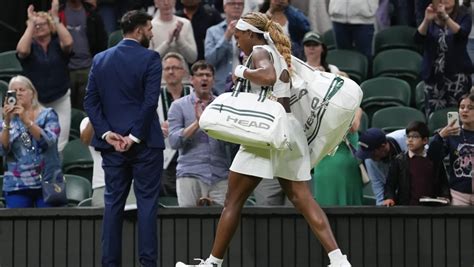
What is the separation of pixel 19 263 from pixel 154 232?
1215 mm

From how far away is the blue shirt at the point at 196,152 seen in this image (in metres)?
12.3

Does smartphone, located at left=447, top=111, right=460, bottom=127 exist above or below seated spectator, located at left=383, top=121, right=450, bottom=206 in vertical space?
above

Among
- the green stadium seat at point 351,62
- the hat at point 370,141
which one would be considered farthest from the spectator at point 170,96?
the green stadium seat at point 351,62

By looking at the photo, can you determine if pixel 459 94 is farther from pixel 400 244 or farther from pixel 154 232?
pixel 154 232

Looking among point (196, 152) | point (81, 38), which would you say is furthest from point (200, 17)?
point (196, 152)

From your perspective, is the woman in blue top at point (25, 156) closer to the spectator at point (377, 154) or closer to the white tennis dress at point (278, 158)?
the white tennis dress at point (278, 158)

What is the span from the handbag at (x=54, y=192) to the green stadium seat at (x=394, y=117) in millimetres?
3626

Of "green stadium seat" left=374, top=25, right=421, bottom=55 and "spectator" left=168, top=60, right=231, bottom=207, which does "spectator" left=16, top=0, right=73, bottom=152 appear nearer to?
"spectator" left=168, top=60, right=231, bottom=207

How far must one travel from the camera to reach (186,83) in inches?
555

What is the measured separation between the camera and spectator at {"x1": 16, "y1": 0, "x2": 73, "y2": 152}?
48.2ft

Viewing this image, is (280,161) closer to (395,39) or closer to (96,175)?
(96,175)

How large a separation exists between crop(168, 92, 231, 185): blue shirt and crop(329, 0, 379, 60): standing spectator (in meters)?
3.69

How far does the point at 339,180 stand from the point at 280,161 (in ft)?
6.00

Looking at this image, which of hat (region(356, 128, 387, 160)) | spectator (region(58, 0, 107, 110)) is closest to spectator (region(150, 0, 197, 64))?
spectator (region(58, 0, 107, 110))
